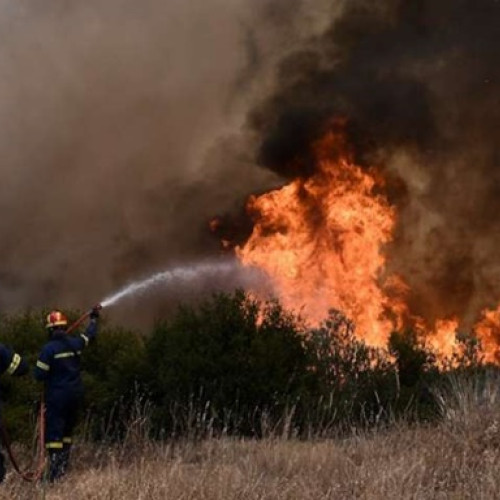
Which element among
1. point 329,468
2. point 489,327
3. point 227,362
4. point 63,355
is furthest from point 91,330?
point 489,327

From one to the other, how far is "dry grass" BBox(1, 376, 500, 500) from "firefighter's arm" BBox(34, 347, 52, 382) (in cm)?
123

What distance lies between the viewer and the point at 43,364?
951cm

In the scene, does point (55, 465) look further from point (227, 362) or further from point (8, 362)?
point (227, 362)

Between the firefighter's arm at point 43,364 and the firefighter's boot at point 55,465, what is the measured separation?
914 millimetres

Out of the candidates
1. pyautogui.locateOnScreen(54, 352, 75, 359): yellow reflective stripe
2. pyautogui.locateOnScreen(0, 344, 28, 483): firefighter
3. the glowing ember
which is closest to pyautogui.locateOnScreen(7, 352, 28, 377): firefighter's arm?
pyautogui.locateOnScreen(0, 344, 28, 483): firefighter

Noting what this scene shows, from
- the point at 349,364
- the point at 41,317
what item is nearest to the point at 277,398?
the point at 349,364

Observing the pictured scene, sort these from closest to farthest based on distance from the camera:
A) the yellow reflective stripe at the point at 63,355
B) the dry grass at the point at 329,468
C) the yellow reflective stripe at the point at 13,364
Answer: the dry grass at the point at 329,468
the yellow reflective stripe at the point at 13,364
the yellow reflective stripe at the point at 63,355

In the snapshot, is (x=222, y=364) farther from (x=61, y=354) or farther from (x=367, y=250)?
(x=367, y=250)

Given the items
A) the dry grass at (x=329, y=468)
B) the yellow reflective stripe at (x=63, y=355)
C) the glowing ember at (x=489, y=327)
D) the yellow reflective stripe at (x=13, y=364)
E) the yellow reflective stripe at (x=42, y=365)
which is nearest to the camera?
the dry grass at (x=329, y=468)

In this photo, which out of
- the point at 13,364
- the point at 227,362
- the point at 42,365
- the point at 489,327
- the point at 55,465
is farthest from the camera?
the point at 489,327

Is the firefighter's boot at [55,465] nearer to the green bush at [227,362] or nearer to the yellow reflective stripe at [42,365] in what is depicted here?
the yellow reflective stripe at [42,365]

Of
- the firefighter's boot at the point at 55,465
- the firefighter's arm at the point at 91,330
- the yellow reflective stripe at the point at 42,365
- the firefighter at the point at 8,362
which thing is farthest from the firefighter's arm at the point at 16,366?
the firefighter's arm at the point at 91,330

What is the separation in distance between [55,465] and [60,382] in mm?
1018

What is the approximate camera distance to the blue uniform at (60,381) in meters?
9.55
